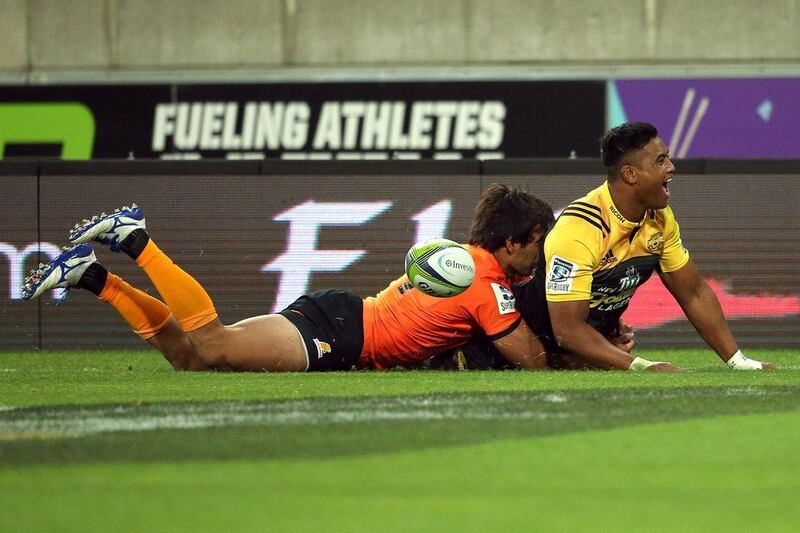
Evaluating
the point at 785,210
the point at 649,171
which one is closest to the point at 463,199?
the point at 785,210

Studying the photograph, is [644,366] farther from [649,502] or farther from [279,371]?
[649,502]

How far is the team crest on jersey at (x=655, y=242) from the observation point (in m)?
7.33

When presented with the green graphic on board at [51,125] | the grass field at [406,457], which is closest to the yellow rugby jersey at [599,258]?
the grass field at [406,457]

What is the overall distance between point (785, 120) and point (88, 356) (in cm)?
931

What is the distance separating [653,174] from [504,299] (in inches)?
37.7

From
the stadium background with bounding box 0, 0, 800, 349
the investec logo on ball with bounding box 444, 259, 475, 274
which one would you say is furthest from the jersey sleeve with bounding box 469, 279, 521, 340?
the stadium background with bounding box 0, 0, 800, 349

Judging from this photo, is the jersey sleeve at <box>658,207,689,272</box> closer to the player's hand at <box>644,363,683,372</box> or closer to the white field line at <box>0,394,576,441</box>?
the player's hand at <box>644,363,683,372</box>

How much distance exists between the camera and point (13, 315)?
988 centimetres

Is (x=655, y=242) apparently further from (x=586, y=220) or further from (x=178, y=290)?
(x=178, y=290)

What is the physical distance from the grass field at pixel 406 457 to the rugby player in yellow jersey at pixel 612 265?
1.90 ft

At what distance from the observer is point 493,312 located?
713 cm

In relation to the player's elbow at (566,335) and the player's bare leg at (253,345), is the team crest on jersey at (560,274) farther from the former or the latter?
the player's bare leg at (253,345)

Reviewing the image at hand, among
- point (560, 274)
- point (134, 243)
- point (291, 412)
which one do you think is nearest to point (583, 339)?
point (560, 274)

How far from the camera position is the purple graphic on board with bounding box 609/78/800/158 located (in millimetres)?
15898
